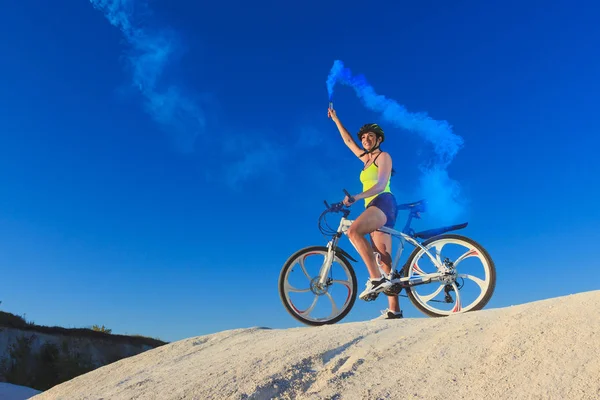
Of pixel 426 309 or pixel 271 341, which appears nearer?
pixel 271 341

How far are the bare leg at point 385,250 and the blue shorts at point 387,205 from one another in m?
0.18

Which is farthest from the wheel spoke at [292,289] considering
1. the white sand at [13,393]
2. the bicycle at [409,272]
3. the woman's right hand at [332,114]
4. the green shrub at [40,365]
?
the green shrub at [40,365]

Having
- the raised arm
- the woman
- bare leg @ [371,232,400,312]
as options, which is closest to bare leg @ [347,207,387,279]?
the woman

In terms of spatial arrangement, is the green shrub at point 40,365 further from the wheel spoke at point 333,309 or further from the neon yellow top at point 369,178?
the neon yellow top at point 369,178

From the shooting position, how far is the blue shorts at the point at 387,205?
617 cm

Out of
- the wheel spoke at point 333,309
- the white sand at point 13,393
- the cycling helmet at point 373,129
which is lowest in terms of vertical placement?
the white sand at point 13,393

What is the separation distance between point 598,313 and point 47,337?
86.9ft

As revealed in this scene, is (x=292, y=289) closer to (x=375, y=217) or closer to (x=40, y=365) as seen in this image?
(x=375, y=217)

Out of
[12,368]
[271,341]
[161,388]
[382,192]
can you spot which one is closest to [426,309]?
[382,192]

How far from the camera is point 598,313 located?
3.96 metres

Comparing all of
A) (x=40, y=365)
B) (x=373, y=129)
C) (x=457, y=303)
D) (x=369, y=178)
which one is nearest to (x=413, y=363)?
(x=457, y=303)

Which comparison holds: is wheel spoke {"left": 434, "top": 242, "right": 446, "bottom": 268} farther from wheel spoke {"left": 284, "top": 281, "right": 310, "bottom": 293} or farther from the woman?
wheel spoke {"left": 284, "top": 281, "right": 310, "bottom": 293}

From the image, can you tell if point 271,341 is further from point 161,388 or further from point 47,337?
point 47,337

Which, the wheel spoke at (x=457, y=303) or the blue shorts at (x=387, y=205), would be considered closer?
the wheel spoke at (x=457, y=303)
